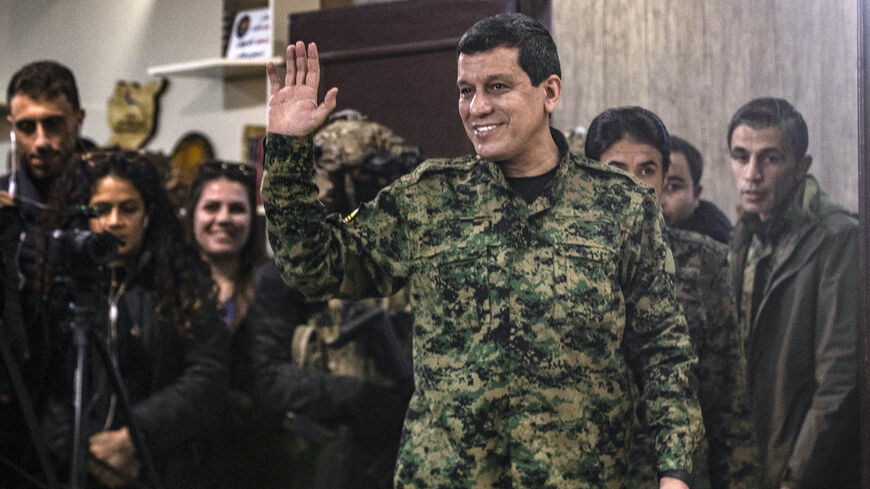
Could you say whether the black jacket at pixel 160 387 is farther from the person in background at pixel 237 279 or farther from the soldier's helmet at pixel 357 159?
the soldier's helmet at pixel 357 159

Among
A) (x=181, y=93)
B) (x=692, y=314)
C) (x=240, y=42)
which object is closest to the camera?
(x=692, y=314)

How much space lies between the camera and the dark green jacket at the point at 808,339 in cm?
195

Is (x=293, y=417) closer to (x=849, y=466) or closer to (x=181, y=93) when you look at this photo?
(x=849, y=466)

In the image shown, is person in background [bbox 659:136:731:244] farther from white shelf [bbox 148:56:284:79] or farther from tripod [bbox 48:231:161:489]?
white shelf [bbox 148:56:284:79]

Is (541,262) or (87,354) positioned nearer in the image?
(541,262)

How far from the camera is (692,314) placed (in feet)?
6.10

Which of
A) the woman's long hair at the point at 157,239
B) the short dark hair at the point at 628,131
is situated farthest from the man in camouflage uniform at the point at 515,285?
the woman's long hair at the point at 157,239

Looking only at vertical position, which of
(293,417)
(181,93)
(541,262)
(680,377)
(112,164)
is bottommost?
(293,417)

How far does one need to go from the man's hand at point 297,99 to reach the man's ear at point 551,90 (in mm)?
333

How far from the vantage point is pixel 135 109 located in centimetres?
454

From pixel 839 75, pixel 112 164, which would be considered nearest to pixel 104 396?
pixel 112 164

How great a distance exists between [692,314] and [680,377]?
0.37m

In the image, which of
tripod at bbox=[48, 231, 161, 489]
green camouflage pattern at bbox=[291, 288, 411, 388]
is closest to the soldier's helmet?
green camouflage pattern at bbox=[291, 288, 411, 388]

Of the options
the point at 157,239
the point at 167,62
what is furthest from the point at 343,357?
the point at 167,62
